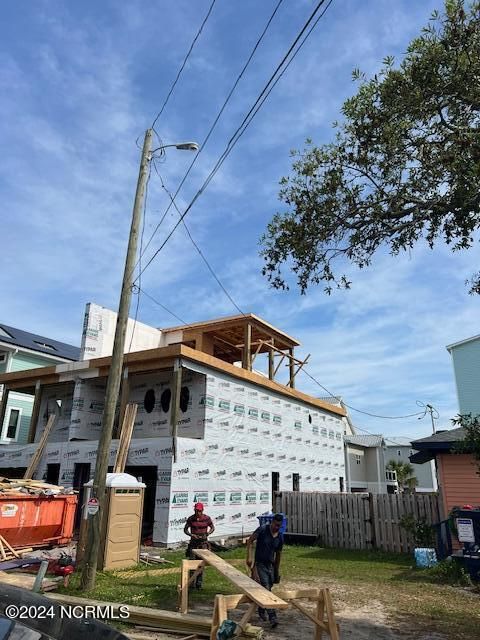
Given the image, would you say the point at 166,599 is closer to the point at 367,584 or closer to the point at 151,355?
the point at 367,584

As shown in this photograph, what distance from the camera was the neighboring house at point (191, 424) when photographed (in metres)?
15.9

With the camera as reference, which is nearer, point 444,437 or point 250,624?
point 250,624

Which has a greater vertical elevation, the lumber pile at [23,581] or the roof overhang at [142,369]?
the roof overhang at [142,369]

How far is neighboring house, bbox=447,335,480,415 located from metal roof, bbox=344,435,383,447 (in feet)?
51.4

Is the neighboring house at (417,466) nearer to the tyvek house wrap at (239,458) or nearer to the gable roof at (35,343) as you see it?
the tyvek house wrap at (239,458)

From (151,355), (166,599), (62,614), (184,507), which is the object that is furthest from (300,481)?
(62,614)

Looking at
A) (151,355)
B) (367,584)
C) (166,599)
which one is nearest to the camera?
(166,599)

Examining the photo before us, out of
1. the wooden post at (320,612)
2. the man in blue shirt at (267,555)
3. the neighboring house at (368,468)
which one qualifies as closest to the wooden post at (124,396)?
the man in blue shirt at (267,555)

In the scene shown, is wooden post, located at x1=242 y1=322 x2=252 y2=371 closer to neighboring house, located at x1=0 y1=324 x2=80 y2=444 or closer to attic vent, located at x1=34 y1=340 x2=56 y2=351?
neighboring house, located at x1=0 y1=324 x2=80 y2=444

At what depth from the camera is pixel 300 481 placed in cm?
2328

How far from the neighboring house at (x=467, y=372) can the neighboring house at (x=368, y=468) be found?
15258mm

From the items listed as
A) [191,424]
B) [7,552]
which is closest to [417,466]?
[191,424]


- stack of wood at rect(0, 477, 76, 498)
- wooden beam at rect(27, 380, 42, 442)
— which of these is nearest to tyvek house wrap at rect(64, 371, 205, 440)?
wooden beam at rect(27, 380, 42, 442)

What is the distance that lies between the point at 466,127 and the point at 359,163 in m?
1.73
